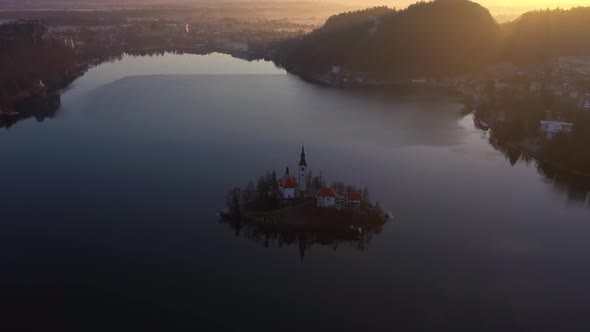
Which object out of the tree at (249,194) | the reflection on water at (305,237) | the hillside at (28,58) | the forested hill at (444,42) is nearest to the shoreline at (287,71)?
the hillside at (28,58)

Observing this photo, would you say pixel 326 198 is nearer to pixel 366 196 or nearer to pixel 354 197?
pixel 354 197

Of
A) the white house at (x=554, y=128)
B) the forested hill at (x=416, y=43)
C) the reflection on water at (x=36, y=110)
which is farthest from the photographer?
the forested hill at (x=416, y=43)

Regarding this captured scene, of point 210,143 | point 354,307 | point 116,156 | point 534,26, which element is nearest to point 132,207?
point 116,156

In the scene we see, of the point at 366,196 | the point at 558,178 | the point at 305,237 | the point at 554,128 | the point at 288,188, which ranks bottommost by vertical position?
the point at 305,237

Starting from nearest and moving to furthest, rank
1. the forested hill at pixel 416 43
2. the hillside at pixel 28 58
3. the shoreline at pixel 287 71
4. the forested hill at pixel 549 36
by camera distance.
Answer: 1. the shoreline at pixel 287 71
2. the hillside at pixel 28 58
3. the forested hill at pixel 416 43
4. the forested hill at pixel 549 36

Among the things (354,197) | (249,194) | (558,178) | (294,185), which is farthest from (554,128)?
(249,194)

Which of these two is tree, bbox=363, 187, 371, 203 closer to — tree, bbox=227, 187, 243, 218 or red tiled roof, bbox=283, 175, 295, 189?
red tiled roof, bbox=283, 175, 295, 189

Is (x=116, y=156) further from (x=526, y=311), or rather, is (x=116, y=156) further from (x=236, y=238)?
(x=526, y=311)

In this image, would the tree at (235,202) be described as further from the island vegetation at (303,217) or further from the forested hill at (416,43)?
the forested hill at (416,43)
